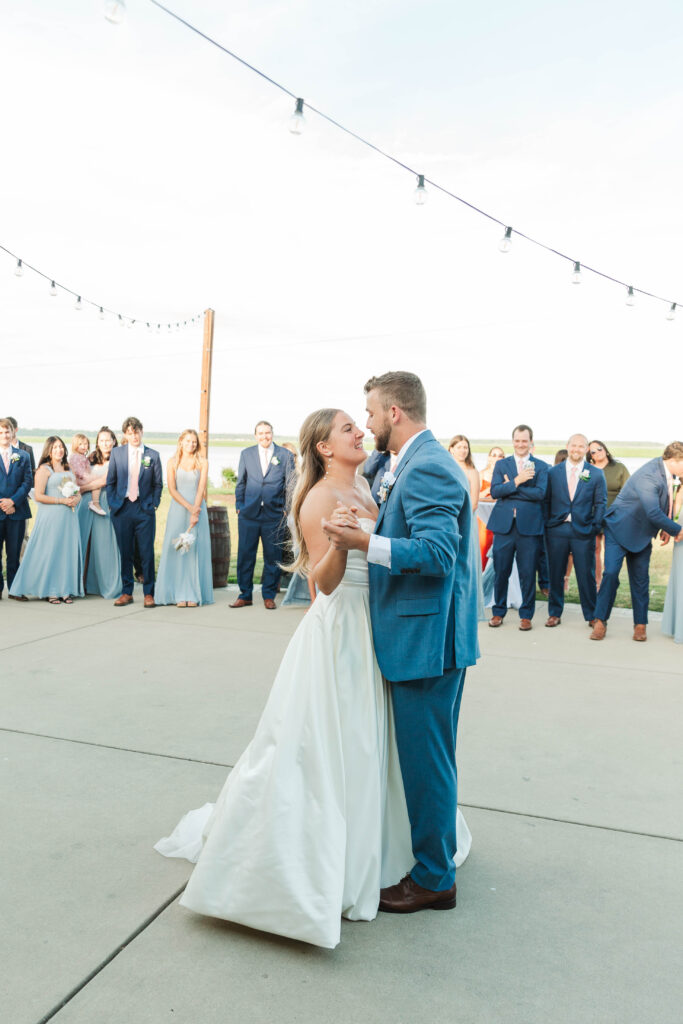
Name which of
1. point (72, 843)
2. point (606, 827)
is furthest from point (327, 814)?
point (606, 827)

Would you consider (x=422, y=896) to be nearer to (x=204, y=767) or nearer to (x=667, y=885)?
(x=667, y=885)

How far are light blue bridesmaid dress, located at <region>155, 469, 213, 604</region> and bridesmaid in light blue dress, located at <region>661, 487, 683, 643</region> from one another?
509 cm

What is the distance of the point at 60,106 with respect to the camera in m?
10.2

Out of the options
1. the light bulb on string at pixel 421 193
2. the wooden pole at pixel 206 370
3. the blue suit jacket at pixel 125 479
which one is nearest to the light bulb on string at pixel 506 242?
the light bulb on string at pixel 421 193

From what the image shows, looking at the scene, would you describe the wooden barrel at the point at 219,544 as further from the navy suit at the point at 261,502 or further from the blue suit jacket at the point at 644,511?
the blue suit jacket at the point at 644,511

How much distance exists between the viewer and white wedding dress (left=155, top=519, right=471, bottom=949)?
2.60 metres

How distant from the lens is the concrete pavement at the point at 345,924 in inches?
94.9

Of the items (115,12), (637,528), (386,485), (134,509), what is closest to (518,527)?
(637,528)

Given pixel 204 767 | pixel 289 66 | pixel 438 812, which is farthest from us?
pixel 289 66

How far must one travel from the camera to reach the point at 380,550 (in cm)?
262

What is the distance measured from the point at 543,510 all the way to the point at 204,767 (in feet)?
18.1

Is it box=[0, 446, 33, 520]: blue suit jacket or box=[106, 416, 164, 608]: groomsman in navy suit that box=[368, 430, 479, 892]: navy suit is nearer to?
box=[106, 416, 164, 608]: groomsman in navy suit

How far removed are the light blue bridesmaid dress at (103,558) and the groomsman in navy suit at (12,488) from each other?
810 millimetres

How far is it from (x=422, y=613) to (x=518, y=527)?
19.9 ft
